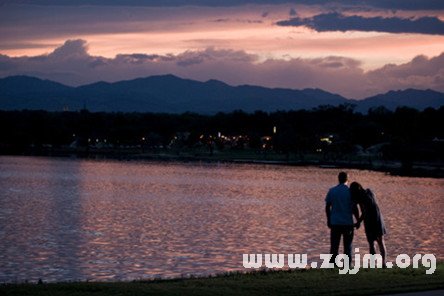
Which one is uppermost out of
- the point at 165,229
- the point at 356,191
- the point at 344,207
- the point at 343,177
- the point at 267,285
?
the point at 343,177

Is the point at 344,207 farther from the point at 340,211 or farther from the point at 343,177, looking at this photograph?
the point at 343,177

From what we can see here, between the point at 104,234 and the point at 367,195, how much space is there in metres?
21.8

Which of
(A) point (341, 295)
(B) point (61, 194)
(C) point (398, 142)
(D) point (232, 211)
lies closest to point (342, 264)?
(A) point (341, 295)

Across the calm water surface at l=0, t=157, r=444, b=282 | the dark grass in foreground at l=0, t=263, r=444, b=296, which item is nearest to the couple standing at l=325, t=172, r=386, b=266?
the dark grass in foreground at l=0, t=263, r=444, b=296

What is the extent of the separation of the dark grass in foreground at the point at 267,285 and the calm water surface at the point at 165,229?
314 inches

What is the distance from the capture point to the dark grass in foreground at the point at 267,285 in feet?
53.6

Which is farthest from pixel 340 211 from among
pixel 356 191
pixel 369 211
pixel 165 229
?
pixel 165 229

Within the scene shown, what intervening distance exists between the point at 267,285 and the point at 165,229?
26.6 meters

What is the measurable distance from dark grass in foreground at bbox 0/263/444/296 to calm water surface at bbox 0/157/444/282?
7.98 m

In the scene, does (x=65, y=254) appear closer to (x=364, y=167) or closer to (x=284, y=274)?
(x=284, y=274)

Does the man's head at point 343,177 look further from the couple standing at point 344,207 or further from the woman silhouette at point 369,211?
the woman silhouette at point 369,211

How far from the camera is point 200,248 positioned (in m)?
34.4

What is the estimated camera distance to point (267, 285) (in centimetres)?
1727

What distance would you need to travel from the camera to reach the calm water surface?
28969mm
